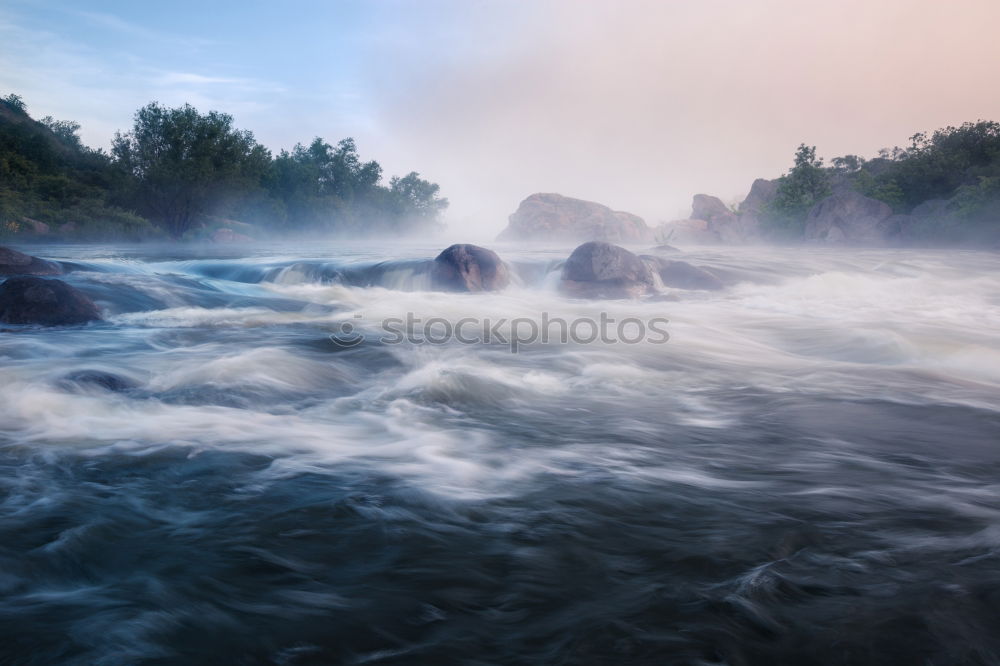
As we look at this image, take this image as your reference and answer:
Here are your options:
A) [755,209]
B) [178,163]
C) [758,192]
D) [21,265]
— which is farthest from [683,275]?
[758,192]

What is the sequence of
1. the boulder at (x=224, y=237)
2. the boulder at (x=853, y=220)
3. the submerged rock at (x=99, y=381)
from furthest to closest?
the boulder at (x=224, y=237) < the boulder at (x=853, y=220) < the submerged rock at (x=99, y=381)

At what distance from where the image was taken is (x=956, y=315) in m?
11.5

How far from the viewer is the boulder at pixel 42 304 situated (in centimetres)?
820

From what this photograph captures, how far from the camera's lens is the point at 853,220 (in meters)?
35.3

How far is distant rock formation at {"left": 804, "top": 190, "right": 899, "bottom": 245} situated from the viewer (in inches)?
1357

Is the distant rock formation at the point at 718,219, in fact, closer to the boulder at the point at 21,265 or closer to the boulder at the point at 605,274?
the boulder at the point at 605,274

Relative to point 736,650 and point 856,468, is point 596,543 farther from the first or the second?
point 856,468

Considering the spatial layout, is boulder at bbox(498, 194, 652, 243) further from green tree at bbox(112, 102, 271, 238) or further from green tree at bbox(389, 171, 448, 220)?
green tree at bbox(112, 102, 271, 238)

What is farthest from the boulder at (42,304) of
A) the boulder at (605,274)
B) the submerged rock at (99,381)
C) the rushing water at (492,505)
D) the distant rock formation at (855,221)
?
the distant rock formation at (855,221)

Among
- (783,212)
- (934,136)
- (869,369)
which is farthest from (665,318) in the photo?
(934,136)

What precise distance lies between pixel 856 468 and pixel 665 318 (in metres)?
7.07

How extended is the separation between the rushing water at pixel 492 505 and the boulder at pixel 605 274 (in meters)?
6.29

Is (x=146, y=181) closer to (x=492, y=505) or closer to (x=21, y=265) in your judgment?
(x=21, y=265)

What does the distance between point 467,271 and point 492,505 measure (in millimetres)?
10967
